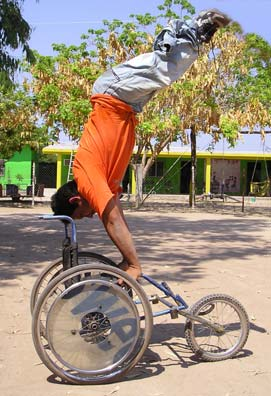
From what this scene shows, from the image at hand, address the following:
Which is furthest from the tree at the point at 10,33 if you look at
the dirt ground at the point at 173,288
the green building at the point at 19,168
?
the green building at the point at 19,168

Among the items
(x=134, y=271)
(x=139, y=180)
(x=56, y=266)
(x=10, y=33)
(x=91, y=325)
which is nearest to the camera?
(x=91, y=325)

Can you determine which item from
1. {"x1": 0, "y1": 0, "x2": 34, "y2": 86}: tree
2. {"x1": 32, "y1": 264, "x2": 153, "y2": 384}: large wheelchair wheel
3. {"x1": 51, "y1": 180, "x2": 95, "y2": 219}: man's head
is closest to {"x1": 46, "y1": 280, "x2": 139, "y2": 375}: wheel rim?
{"x1": 32, "y1": 264, "x2": 153, "y2": 384}: large wheelchair wheel

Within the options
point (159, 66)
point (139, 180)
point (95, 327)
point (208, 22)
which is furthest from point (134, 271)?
point (139, 180)

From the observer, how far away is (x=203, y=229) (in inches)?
568

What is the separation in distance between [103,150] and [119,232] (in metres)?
0.58

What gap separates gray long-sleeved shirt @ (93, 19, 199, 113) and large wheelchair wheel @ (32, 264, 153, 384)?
4.08 feet

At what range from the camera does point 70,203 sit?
4.16 meters

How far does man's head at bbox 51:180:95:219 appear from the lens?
414cm

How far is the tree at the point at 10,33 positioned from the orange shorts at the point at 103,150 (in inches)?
221

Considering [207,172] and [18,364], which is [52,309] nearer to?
[18,364]

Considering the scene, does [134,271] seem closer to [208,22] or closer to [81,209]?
[81,209]

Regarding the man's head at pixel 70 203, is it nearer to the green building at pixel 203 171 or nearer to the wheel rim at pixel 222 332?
the wheel rim at pixel 222 332

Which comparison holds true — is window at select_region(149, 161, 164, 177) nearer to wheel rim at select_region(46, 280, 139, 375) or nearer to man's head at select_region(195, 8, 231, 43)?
man's head at select_region(195, 8, 231, 43)

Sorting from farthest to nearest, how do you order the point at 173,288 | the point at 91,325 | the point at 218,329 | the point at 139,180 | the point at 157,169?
the point at 157,169
the point at 139,180
the point at 173,288
the point at 218,329
the point at 91,325
